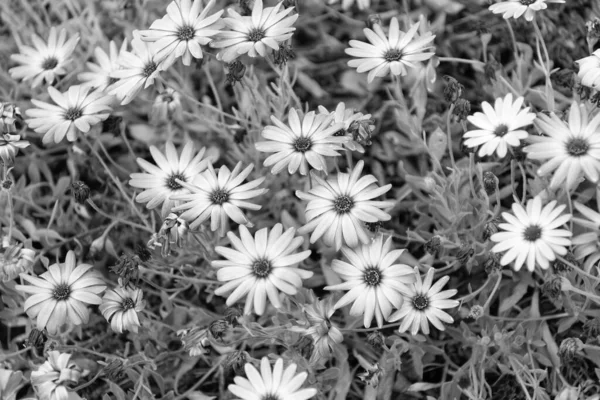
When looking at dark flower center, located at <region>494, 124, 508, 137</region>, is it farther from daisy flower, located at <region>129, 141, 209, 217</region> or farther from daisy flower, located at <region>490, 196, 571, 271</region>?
daisy flower, located at <region>129, 141, 209, 217</region>

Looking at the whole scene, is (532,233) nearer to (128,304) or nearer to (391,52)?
(391,52)

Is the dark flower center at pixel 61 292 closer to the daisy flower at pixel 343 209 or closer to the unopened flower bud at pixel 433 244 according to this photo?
the daisy flower at pixel 343 209

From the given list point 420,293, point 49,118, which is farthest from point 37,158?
point 420,293

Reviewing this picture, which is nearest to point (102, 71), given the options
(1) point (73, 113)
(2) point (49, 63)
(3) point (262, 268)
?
(2) point (49, 63)

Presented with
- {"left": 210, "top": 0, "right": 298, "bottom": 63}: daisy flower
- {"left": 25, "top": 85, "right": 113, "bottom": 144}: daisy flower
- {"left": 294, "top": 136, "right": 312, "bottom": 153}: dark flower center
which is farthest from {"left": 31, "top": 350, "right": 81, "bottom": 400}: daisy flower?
{"left": 210, "top": 0, "right": 298, "bottom": 63}: daisy flower

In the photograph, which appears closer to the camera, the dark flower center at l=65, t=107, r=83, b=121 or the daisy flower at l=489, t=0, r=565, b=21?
the daisy flower at l=489, t=0, r=565, b=21

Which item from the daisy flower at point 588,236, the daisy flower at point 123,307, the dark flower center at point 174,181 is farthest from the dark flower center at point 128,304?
the daisy flower at point 588,236
